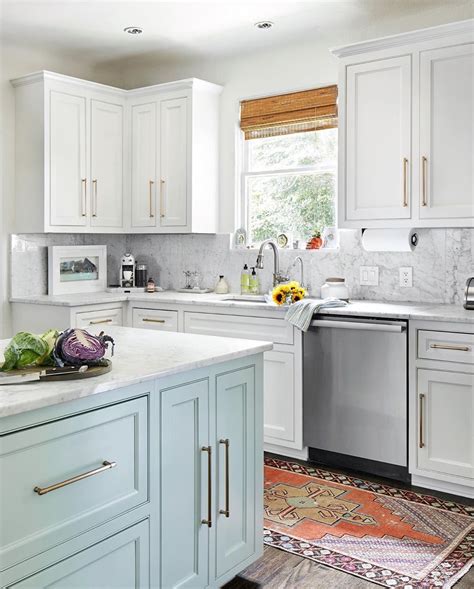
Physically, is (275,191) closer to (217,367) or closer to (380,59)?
(380,59)

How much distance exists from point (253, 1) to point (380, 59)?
816mm

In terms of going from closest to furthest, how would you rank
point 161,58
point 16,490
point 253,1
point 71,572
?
1. point 16,490
2. point 71,572
3. point 253,1
4. point 161,58

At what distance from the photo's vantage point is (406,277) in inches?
156

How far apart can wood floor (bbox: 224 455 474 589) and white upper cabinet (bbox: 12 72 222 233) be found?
2.59 m

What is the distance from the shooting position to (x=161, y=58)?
4.93 m

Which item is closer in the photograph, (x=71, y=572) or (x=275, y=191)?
(x=71, y=572)

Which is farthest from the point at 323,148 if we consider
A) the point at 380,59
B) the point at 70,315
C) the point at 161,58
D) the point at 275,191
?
the point at 70,315

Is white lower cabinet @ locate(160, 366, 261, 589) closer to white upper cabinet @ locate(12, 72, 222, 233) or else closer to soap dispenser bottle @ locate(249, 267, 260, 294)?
soap dispenser bottle @ locate(249, 267, 260, 294)

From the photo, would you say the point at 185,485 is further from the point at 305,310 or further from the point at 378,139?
the point at 378,139

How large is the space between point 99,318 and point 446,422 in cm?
236

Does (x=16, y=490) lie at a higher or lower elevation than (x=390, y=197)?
lower

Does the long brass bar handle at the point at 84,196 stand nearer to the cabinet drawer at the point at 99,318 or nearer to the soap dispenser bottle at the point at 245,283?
the cabinet drawer at the point at 99,318

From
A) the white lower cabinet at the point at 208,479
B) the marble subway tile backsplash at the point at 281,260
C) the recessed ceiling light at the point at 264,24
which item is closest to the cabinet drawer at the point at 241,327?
the marble subway tile backsplash at the point at 281,260

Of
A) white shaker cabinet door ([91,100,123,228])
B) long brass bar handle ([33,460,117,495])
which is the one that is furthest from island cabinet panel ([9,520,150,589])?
white shaker cabinet door ([91,100,123,228])
